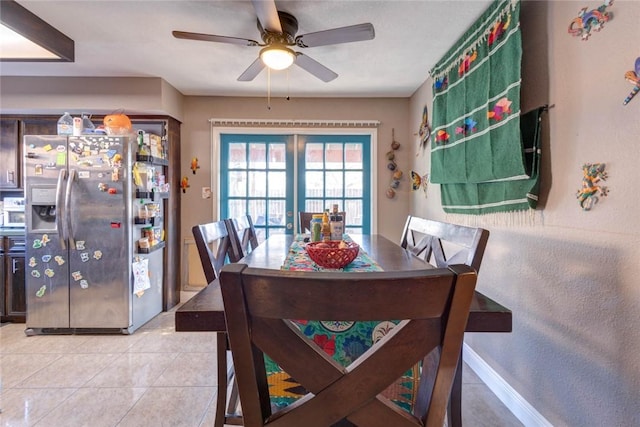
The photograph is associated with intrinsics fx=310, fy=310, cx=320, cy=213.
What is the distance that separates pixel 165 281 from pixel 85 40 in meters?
2.26

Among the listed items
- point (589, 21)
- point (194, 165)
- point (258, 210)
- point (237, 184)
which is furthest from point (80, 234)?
point (589, 21)

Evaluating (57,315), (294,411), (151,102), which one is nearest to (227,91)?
(151,102)

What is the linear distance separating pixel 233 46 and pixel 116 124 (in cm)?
136

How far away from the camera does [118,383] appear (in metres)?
1.99

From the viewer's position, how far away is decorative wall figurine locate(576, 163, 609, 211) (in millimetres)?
1194

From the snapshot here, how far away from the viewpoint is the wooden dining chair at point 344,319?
51 centimetres

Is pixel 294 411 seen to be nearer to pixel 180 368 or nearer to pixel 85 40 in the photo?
pixel 180 368

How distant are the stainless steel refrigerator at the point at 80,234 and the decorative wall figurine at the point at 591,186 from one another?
309 centimetres

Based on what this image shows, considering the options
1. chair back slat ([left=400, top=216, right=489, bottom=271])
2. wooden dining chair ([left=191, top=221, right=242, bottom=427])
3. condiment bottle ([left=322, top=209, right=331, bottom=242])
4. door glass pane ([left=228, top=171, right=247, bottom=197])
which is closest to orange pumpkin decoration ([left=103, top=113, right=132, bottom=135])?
door glass pane ([left=228, top=171, right=247, bottom=197])

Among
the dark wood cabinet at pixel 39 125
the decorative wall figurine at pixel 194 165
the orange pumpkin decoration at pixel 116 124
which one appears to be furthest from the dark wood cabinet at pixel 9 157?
the decorative wall figurine at pixel 194 165

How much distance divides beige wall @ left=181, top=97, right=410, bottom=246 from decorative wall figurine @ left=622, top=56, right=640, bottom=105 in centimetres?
250

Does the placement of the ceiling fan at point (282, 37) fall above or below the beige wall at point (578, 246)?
above

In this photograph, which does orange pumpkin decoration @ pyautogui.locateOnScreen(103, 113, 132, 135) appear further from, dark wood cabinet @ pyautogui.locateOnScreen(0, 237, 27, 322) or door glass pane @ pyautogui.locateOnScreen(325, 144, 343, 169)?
door glass pane @ pyautogui.locateOnScreen(325, 144, 343, 169)

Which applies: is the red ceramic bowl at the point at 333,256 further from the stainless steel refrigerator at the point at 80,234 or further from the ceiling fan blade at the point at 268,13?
the stainless steel refrigerator at the point at 80,234
